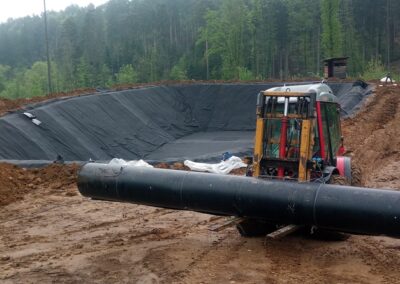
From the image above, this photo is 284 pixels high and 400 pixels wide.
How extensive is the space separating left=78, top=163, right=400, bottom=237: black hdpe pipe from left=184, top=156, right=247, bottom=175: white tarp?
18.6 ft

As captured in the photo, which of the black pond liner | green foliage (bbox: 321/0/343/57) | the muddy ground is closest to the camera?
the muddy ground

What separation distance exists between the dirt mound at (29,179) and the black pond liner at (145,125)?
630 millimetres

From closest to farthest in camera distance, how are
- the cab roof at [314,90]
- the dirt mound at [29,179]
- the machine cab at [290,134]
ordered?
1. the machine cab at [290,134]
2. the cab roof at [314,90]
3. the dirt mound at [29,179]

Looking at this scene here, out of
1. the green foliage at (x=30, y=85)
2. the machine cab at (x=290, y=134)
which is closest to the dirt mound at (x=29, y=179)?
the machine cab at (x=290, y=134)

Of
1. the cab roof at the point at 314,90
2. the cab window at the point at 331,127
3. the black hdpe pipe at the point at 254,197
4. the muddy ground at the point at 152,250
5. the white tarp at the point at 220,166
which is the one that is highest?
the cab roof at the point at 314,90

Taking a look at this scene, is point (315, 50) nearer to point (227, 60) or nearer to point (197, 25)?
point (227, 60)

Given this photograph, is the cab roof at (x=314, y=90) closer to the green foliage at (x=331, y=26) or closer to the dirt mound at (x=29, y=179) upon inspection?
the dirt mound at (x=29, y=179)

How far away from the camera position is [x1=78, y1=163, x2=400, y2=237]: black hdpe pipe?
6.32m

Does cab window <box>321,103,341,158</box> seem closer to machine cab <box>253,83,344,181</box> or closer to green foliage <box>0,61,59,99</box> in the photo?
machine cab <box>253,83,344,181</box>

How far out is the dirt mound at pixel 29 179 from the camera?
12.0m

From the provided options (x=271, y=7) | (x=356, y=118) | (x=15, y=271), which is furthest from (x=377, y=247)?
(x=271, y=7)

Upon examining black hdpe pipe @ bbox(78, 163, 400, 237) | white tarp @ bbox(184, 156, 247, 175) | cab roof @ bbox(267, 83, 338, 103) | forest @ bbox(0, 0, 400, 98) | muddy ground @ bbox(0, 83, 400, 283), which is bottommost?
muddy ground @ bbox(0, 83, 400, 283)

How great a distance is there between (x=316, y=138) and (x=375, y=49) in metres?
65.1

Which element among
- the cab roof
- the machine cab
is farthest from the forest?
the machine cab
